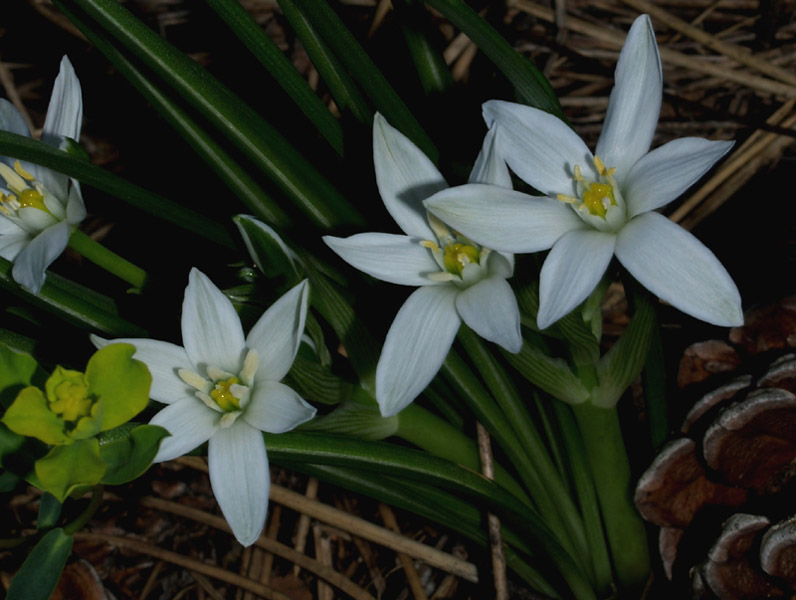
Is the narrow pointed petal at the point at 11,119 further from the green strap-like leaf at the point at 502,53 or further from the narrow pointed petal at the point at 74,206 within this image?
the green strap-like leaf at the point at 502,53

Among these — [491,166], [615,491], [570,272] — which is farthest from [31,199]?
[615,491]

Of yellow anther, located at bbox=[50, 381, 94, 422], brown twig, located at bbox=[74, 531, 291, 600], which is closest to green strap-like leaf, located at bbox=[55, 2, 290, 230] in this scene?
yellow anther, located at bbox=[50, 381, 94, 422]

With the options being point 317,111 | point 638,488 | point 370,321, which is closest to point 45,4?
point 317,111

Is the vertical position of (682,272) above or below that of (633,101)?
below

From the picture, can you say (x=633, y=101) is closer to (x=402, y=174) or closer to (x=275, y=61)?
(x=402, y=174)

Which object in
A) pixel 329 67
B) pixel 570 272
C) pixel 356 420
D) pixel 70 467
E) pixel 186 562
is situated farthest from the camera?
pixel 186 562

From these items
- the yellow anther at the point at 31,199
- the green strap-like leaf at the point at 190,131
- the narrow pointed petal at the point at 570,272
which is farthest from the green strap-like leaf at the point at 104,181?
the narrow pointed petal at the point at 570,272
